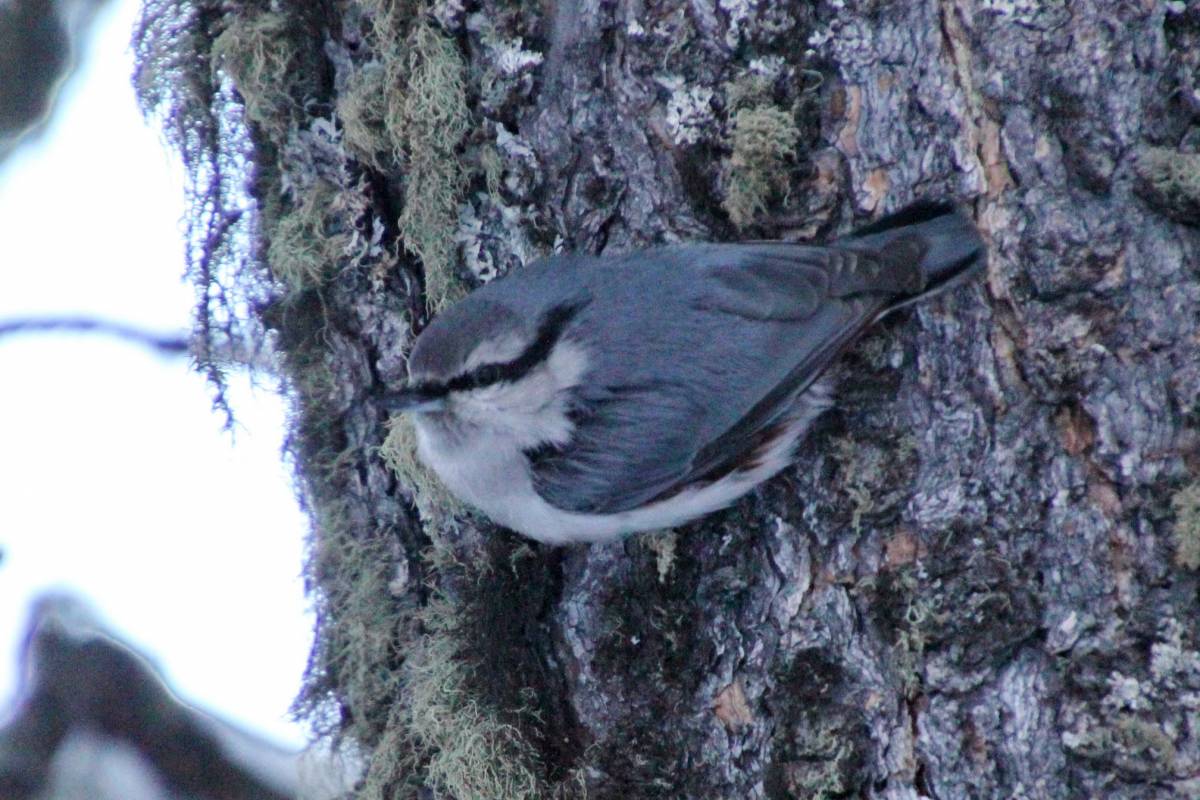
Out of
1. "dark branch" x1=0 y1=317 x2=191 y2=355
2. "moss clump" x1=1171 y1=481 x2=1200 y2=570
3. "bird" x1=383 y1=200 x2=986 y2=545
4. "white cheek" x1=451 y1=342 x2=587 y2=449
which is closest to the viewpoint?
"moss clump" x1=1171 y1=481 x2=1200 y2=570

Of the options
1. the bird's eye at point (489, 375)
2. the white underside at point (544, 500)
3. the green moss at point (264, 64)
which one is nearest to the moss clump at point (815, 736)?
the white underside at point (544, 500)

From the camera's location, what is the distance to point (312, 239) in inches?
90.0

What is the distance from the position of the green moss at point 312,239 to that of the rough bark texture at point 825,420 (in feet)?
0.04

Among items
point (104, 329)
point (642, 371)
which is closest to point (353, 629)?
point (642, 371)

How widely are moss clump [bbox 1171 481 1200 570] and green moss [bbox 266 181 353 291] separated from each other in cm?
144

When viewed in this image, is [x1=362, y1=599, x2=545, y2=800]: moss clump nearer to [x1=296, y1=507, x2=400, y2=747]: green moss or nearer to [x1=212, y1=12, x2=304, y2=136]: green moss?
[x1=296, y1=507, x2=400, y2=747]: green moss

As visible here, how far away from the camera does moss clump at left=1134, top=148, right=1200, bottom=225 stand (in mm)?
1765

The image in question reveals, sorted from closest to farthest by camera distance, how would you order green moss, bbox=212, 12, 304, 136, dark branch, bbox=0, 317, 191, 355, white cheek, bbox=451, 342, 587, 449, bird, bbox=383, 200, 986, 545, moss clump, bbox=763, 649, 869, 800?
moss clump, bbox=763, 649, 869, 800 < bird, bbox=383, 200, 986, 545 < white cheek, bbox=451, 342, 587, 449 < green moss, bbox=212, 12, 304, 136 < dark branch, bbox=0, 317, 191, 355

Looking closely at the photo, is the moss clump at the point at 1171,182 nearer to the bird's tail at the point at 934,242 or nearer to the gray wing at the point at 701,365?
the bird's tail at the point at 934,242

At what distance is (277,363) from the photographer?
7.80 feet

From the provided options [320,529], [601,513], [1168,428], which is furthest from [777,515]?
[320,529]

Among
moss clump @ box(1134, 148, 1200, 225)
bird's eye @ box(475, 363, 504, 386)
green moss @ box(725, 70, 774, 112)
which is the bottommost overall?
bird's eye @ box(475, 363, 504, 386)

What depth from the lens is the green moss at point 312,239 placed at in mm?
2279

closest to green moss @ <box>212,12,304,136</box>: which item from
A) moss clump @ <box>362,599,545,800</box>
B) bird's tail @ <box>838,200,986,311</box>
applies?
moss clump @ <box>362,599,545,800</box>
